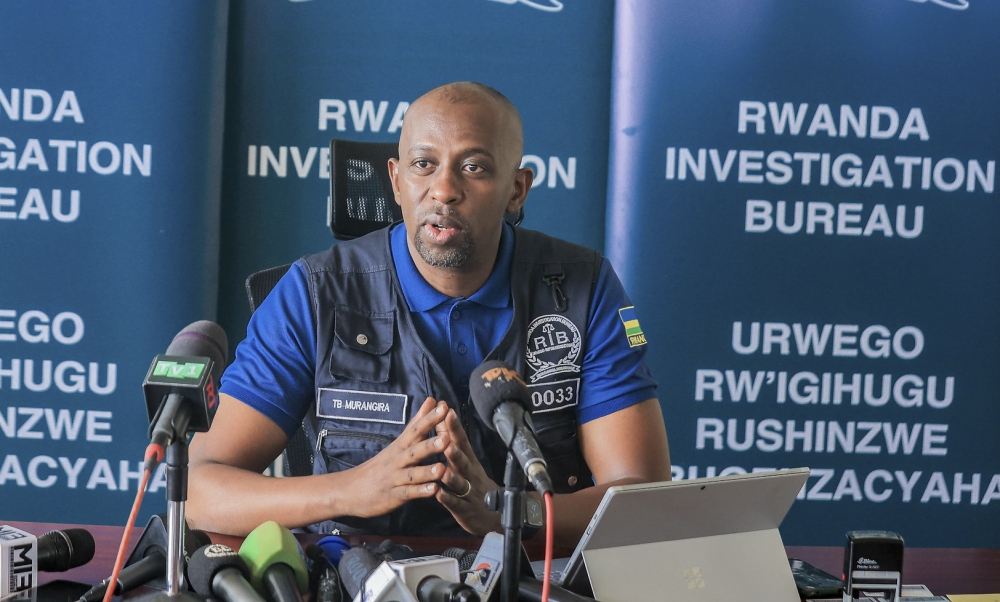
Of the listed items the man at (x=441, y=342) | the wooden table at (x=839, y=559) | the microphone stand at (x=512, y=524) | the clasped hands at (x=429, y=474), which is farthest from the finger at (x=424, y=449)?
the microphone stand at (x=512, y=524)

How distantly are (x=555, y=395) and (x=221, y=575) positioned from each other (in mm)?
926

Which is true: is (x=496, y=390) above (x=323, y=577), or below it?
above

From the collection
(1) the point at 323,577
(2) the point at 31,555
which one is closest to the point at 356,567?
(1) the point at 323,577

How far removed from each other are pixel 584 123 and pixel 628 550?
1.94m

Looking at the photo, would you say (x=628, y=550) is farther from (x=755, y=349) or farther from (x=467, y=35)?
(x=467, y=35)

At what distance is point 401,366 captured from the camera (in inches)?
71.2

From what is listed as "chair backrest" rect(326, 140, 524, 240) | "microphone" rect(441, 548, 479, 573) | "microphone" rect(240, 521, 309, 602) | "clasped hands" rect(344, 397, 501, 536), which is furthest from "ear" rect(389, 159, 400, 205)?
"microphone" rect(240, 521, 309, 602)

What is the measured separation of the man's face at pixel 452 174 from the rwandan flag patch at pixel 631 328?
1.15 feet

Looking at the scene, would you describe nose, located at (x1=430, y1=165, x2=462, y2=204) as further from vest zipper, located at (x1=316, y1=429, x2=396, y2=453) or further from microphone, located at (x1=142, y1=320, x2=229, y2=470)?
microphone, located at (x1=142, y1=320, x2=229, y2=470)

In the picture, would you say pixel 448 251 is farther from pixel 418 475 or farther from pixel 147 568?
pixel 147 568

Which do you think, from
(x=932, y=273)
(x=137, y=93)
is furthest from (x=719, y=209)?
(x=137, y=93)

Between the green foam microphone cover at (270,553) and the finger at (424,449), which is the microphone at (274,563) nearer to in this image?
the green foam microphone cover at (270,553)

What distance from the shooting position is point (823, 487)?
9.38 ft

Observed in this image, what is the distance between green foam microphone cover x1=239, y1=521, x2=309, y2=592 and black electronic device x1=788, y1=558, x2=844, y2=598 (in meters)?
0.64
